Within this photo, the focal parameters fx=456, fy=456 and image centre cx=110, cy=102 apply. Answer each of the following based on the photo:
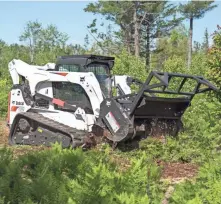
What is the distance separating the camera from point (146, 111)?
363 inches

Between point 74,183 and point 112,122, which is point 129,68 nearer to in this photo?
point 112,122

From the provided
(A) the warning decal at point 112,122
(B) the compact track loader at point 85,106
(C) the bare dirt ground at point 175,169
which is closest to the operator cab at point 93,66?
(B) the compact track loader at point 85,106

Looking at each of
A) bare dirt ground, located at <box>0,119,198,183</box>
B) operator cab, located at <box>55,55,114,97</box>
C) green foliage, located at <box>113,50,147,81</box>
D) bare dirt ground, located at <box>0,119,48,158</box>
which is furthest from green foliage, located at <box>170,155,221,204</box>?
green foliage, located at <box>113,50,147,81</box>

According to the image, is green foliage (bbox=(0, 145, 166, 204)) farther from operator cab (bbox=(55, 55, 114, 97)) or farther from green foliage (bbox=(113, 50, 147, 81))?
green foliage (bbox=(113, 50, 147, 81))

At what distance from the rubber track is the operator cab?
1025 millimetres

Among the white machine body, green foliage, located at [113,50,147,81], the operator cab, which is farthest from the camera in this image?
green foliage, located at [113,50,147,81]

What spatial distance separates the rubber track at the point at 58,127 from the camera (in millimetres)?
9352

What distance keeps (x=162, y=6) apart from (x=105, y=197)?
39853 millimetres

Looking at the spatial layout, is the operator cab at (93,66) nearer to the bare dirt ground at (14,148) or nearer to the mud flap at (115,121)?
the mud flap at (115,121)

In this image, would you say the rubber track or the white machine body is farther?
the white machine body

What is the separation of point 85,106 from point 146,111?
1.36 m

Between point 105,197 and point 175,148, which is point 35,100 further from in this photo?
point 105,197

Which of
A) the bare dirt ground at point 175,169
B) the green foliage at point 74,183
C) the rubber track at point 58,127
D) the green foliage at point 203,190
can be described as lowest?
the bare dirt ground at point 175,169

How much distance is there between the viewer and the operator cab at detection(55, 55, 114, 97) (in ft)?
32.8
